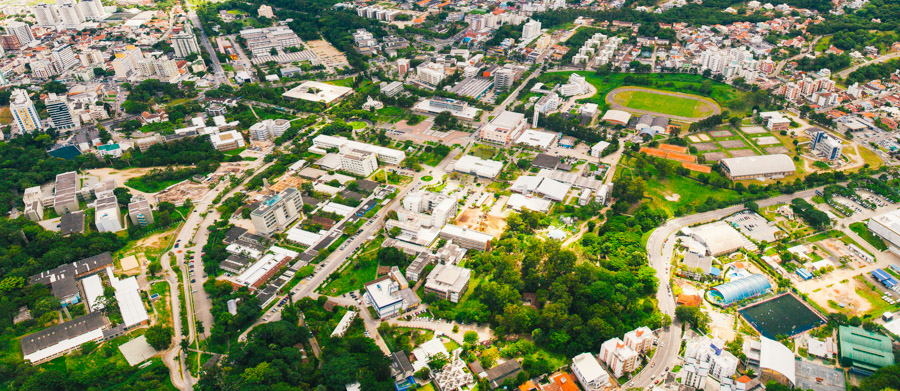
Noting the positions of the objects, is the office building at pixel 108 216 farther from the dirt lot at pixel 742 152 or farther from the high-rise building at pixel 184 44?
the dirt lot at pixel 742 152

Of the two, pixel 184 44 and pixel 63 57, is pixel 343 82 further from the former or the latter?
pixel 63 57

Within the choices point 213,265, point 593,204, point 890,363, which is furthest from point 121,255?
point 890,363

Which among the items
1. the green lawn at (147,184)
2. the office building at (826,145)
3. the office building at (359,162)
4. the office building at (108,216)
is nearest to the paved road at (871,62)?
the office building at (826,145)

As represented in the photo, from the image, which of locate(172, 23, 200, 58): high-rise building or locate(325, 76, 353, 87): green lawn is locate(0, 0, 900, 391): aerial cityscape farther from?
locate(325, 76, 353, 87): green lawn

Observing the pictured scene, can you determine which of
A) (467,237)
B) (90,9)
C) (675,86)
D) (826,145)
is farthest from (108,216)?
(90,9)

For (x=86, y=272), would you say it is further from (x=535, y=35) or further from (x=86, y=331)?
(x=535, y=35)

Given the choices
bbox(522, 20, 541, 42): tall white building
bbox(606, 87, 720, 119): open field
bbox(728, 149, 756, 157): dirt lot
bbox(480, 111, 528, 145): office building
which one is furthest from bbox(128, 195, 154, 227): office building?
bbox(522, 20, 541, 42): tall white building
